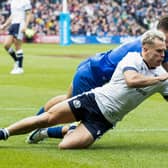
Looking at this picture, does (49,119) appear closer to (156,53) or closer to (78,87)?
(78,87)

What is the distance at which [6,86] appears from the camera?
18.1 m

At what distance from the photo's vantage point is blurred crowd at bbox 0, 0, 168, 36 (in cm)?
4909

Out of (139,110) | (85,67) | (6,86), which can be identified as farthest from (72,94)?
(6,86)

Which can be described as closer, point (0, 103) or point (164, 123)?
point (164, 123)

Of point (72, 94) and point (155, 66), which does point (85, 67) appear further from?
point (155, 66)

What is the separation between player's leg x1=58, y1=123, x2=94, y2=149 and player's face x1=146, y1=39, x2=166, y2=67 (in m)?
1.15

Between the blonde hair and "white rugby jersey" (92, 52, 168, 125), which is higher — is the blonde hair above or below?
above

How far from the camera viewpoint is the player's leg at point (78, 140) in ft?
29.4

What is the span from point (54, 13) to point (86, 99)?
136 feet

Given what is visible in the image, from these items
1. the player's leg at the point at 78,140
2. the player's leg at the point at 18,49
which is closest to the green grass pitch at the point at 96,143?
the player's leg at the point at 78,140

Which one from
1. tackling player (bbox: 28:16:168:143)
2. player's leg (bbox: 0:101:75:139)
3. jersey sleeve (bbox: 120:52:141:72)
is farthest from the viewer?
tackling player (bbox: 28:16:168:143)

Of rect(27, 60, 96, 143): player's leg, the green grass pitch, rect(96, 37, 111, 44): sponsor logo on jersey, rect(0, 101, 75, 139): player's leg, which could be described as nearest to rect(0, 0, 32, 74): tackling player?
the green grass pitch

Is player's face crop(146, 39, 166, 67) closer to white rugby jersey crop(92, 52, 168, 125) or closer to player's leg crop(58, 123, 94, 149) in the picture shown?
white rugby jersey crop(92, 52, 168, 125)

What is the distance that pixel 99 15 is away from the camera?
50594 millimetres
